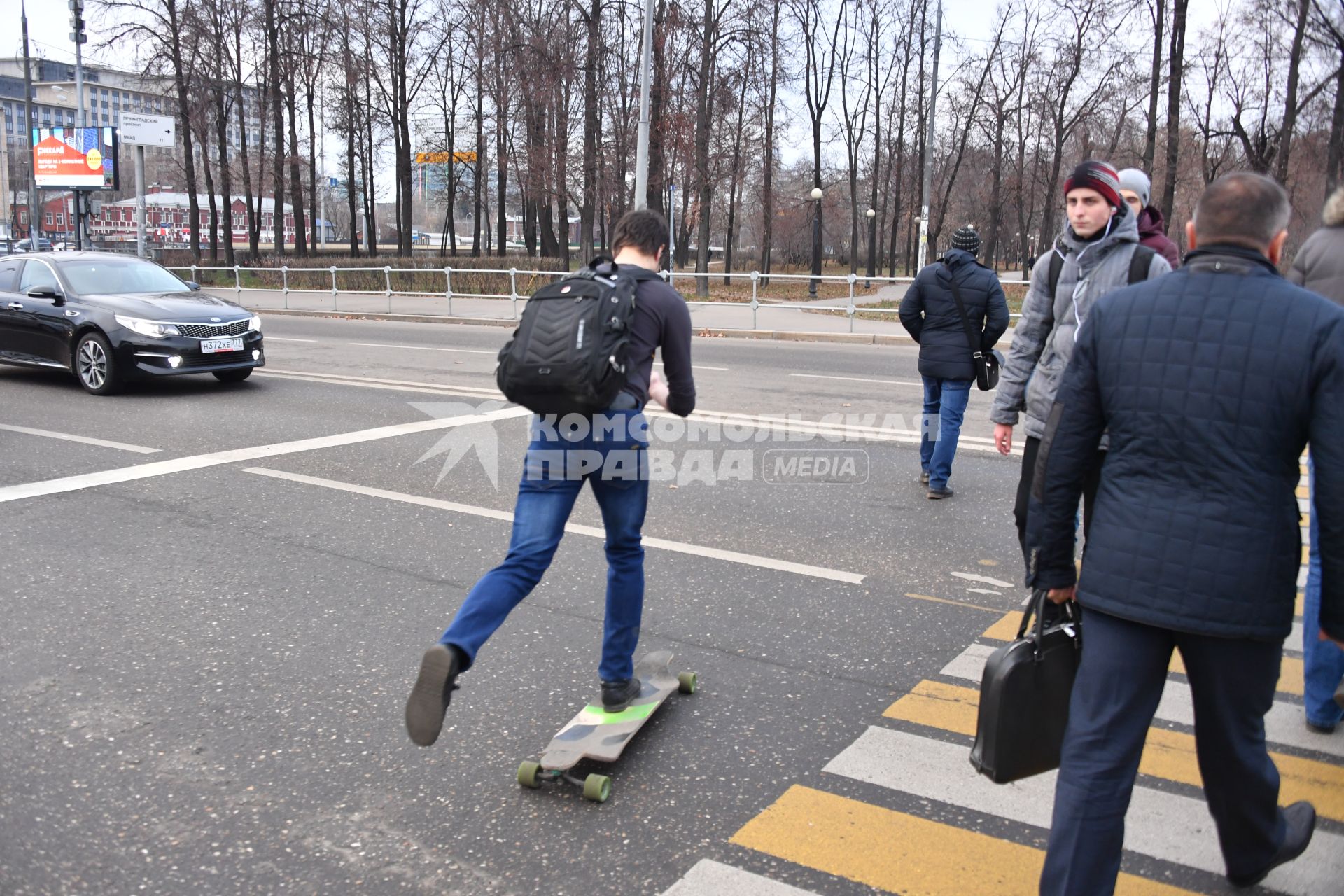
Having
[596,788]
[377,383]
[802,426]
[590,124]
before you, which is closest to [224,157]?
[590,124]

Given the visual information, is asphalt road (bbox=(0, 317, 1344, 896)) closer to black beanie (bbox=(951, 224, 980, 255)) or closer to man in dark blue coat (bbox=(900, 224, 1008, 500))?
man in dark blue coat (bbox=(900, 224, 1008, 500))

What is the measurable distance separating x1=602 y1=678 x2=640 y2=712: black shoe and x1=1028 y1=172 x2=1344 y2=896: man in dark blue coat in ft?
5.39

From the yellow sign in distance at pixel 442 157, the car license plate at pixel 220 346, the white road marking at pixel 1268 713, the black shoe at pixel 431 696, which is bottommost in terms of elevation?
the white road marking at pixel 1268 713

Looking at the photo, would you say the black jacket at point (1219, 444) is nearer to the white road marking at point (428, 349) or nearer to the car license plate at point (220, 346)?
the car license plate at point (220, 346)

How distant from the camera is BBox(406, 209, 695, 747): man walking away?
3365 millimetres

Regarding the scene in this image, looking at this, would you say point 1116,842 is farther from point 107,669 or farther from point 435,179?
point 435,179

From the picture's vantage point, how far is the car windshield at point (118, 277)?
12.0 m

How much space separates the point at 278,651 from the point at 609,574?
1.73 metres

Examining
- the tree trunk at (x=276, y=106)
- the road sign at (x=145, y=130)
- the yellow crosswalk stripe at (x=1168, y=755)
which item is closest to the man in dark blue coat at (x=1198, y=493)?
the yellow crosswalk stripe at (x=1168, y=755)

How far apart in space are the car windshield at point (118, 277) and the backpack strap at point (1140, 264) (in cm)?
1129

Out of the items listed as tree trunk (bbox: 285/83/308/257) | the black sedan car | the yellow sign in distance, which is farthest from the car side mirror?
the yellow sign in distance

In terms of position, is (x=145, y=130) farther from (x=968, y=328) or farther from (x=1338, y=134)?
(x=1338, y=134)

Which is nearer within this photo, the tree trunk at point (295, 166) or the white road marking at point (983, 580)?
the white road marking at point (983, 580)

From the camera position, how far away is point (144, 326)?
1126 cm
